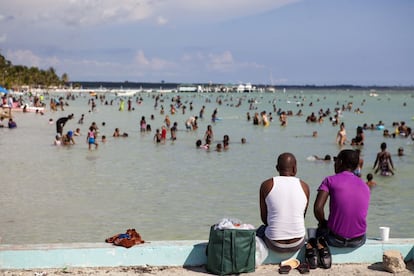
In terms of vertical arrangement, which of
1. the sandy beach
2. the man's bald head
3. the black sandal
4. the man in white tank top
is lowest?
the sandy beach

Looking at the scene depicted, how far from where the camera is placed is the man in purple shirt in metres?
6.49

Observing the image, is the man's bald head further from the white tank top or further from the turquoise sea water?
the turquoise sea water

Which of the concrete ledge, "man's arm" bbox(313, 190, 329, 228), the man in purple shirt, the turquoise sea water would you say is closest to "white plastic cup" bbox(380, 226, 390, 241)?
the concrete ledge

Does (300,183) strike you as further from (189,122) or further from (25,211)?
(189,122)

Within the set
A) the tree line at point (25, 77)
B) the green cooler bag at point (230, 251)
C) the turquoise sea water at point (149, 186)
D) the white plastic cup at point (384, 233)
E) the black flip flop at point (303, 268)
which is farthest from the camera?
the tree line at point (25, 77)

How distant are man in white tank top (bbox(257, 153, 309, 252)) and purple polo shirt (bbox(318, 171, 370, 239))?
31cm

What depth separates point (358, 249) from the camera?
22.2 feet

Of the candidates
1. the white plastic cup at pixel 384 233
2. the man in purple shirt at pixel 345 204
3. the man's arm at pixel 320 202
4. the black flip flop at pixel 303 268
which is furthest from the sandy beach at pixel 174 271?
the man's arm at pixel 320 202

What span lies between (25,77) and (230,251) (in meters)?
123

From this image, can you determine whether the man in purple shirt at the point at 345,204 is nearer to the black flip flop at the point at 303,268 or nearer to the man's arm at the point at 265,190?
the black flip flop at the point at 303,268

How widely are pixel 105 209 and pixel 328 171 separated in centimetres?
922

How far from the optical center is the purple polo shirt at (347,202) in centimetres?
648

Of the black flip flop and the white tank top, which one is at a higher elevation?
→ the white tank top

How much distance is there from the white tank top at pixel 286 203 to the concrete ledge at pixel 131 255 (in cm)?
41
